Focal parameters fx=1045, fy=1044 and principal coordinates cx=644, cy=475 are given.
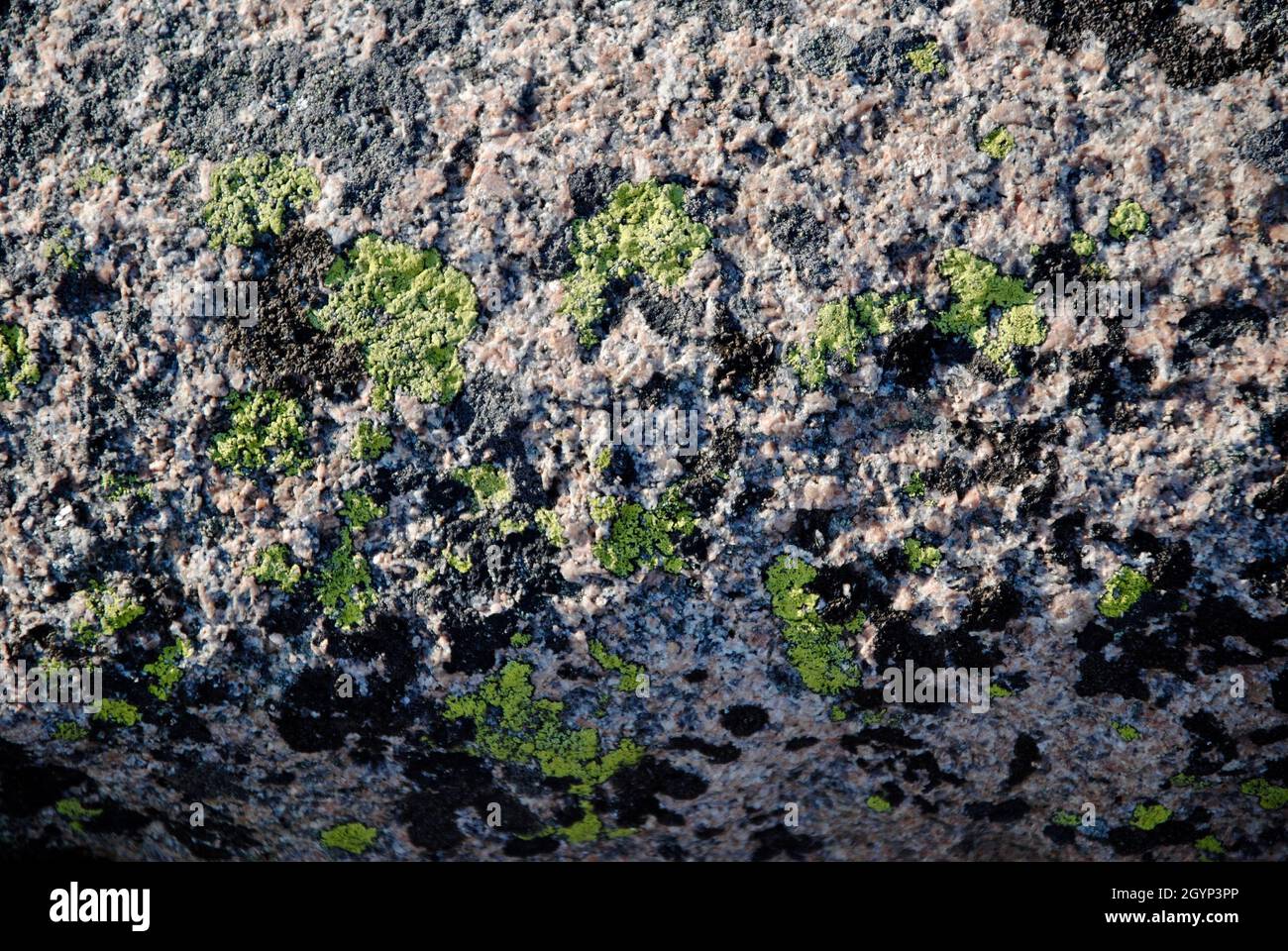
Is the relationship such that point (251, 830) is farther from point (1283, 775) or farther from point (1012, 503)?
point (1283, 775)

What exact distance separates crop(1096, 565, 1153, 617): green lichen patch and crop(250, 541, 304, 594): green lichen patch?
2.52m

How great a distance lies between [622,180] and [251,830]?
2720 mm

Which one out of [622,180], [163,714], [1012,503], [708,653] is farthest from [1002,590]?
[163,714]

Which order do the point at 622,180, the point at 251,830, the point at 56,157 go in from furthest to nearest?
the point at 251,830 → the point at 56,157 → the point at 622,180

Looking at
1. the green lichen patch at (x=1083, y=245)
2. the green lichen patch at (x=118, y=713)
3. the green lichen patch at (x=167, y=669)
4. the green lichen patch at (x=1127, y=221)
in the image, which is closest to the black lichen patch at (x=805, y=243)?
the green lichen patch at (x=1083, y=245)

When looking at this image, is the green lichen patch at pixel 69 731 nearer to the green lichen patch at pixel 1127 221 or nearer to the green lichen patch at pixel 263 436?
the green lichen patch at pixel 263 436

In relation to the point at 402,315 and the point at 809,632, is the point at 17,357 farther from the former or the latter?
the point at 809,632

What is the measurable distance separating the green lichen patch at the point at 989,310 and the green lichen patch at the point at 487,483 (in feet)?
4.64

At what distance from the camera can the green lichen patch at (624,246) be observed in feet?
10.5

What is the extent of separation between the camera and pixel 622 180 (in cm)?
324

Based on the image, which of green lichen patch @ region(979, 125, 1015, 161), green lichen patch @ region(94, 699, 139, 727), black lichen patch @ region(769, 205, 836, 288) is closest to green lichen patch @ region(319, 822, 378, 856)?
green lichen patch @ region(94, 699, 139, 727)

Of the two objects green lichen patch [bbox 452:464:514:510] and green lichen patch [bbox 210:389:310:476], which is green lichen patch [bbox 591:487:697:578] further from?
green lichen patch [bbox 210:389:310:476]

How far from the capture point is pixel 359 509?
3.30 m

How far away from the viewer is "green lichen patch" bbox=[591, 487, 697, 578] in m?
3.22
